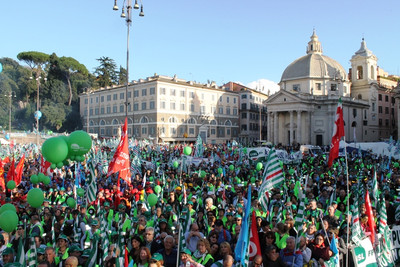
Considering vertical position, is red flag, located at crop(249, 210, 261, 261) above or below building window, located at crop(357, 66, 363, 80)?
below

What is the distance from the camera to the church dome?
190ft

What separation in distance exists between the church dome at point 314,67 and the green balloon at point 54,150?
53008mm

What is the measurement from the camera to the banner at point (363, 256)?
20.8 ft

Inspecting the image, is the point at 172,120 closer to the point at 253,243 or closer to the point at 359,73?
the point at 359,73

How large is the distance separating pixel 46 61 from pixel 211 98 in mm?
35848

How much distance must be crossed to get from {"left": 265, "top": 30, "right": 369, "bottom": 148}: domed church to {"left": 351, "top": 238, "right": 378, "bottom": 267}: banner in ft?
161

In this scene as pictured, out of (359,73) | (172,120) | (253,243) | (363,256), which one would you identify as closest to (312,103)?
(359,73)

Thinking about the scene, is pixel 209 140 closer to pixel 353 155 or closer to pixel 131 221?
pixel 353 155

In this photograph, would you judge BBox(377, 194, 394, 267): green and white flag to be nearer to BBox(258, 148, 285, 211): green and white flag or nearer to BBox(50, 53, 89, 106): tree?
BBox(258, 148, 285, 211): green and white flag

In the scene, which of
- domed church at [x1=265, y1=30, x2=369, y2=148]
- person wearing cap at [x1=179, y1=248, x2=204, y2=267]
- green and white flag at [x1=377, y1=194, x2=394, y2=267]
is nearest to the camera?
person wearing cap at [x1=179, y1=248, x2=204, y2=267]

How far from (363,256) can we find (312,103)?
167 feet

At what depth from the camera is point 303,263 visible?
20.1 feet

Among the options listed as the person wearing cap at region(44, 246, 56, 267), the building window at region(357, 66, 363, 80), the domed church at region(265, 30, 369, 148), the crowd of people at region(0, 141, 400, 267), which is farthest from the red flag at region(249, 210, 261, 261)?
the building window at region(357, 66, 363, 80)

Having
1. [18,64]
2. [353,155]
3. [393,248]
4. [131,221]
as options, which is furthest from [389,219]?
[18,64]
